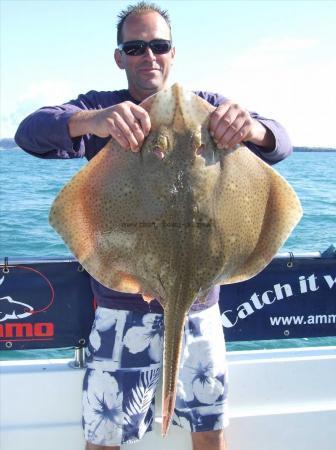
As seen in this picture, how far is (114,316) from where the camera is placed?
8.82 ft

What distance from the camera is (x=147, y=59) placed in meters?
2.64

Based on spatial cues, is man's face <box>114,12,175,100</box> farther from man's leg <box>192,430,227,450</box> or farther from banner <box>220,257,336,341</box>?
man's leg <box>192,430,227,450</box>

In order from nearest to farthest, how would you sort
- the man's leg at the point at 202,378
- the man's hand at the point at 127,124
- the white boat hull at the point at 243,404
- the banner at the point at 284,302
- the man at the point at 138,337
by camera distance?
the man's hand at the point at 127,124 < the man at the point at 138,337 < the man's leg at the point at 202,378 < the white boat hull at the point at 243,404 < the banner at the point at 284,302

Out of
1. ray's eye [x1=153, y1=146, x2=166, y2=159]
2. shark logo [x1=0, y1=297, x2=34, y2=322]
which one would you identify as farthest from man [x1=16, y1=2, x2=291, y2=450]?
shark logo [x1=0, y1=297, x2=34, y2=322]

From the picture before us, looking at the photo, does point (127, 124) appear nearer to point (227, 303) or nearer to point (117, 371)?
point (117, 371)

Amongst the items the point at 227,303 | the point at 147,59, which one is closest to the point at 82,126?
the point at 147,59

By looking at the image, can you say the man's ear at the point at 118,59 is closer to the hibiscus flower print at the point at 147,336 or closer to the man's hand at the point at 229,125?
the man's hand at the point at 229,125

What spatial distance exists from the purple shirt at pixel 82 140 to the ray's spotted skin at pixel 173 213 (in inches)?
14.1

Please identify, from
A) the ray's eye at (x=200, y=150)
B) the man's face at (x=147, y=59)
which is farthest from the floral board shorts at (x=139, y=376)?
the man's face at (x=147, y=59)

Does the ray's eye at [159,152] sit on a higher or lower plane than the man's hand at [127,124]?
lower

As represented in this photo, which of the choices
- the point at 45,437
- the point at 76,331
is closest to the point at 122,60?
the point at 76,331

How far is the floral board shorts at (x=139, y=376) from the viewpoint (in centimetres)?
269

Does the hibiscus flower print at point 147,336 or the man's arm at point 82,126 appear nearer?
the man's arm at point 82,126

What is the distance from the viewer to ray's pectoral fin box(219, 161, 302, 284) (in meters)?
2.28
